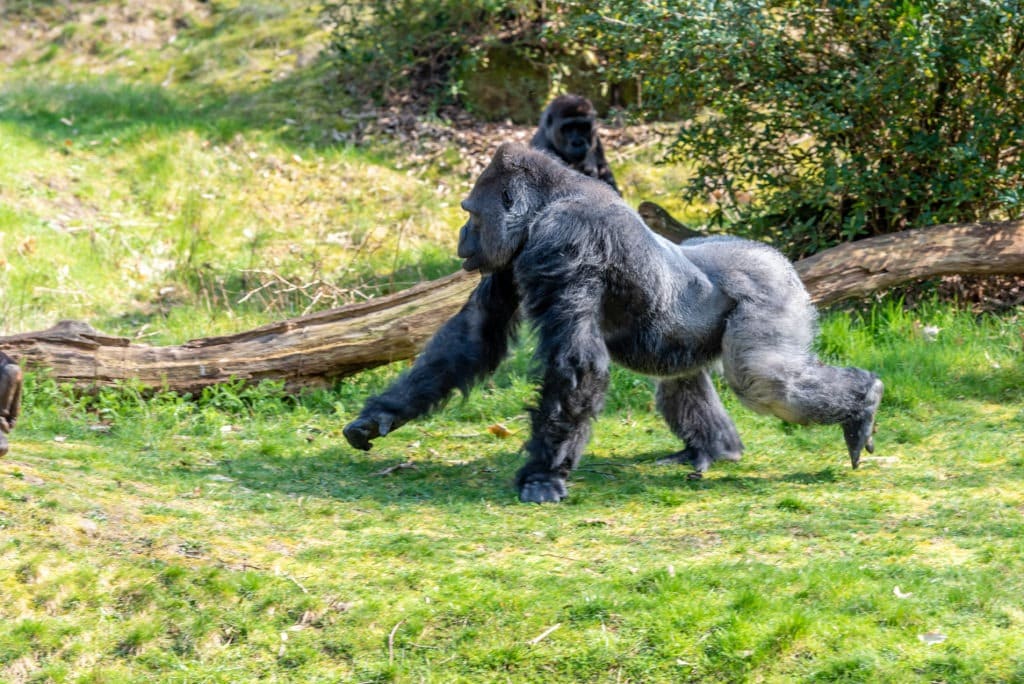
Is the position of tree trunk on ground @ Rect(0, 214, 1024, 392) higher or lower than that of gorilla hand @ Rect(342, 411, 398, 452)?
higher

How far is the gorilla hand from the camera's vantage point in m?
5.25

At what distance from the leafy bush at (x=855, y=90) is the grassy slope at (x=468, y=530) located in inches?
31.3

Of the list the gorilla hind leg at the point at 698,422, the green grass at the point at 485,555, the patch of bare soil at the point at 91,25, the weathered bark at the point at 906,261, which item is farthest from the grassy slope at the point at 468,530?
the patch of bare soil at the point at 91,25

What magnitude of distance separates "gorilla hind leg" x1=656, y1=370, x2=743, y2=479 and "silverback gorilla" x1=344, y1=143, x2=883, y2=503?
0.26m

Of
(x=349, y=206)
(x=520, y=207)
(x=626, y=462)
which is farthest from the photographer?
(x=349, y=206)

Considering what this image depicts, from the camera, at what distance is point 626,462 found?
227 inches

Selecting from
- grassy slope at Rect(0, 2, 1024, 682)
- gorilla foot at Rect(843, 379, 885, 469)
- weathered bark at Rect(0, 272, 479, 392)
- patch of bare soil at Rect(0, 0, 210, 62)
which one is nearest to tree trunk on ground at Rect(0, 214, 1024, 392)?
weathered bark at Rect(0, 272, 479, 392)

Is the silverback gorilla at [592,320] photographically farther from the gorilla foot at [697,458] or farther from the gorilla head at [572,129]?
the gorilla head at [572,129]

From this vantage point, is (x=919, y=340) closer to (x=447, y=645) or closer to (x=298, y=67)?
(x=447, y=645)

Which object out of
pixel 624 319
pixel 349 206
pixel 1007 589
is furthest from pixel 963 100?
pixel 349 206

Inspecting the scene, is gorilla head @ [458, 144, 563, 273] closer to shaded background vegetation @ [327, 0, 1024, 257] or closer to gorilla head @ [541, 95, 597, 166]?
shaded background vegetation @ [327, 0, 1024, 257]

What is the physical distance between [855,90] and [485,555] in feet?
13.8

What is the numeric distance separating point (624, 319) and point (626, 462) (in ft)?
2.92

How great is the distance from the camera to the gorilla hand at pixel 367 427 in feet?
17.2
